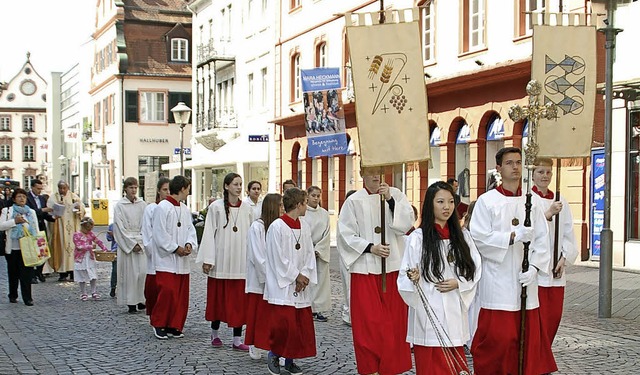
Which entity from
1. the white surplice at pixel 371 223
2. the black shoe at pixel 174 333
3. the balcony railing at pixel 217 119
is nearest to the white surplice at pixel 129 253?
the black shoe at pixel 174 333

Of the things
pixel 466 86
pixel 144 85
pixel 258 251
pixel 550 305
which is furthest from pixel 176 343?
pixel 144 85

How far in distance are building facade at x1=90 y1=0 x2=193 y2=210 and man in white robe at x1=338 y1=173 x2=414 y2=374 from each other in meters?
50.4

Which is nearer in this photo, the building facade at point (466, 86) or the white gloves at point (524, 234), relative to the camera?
the white gloves at point (524, 234)

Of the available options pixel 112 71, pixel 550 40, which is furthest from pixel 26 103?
pixel 550 40

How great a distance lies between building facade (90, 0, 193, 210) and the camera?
59844 millimetres

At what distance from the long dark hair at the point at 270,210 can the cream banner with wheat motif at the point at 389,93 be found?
1625 mm

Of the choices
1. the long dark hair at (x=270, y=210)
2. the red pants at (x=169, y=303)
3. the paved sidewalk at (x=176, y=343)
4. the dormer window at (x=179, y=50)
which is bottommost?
the paved sidewalk at (x=176, y=343)

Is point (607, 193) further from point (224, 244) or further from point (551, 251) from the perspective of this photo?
point (224, 244)

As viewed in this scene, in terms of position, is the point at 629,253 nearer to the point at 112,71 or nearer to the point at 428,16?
the point at 428,16

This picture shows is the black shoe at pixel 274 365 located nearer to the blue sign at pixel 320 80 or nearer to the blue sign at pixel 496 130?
the blue sign at pixel 320 80

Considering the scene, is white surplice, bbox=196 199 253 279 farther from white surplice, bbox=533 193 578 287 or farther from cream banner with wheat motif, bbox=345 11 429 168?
white surplice, bbox=533 193 578 287

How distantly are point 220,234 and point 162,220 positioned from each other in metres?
0.82

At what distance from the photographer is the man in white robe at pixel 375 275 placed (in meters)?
8.58

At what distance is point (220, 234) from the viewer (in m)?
11.4
